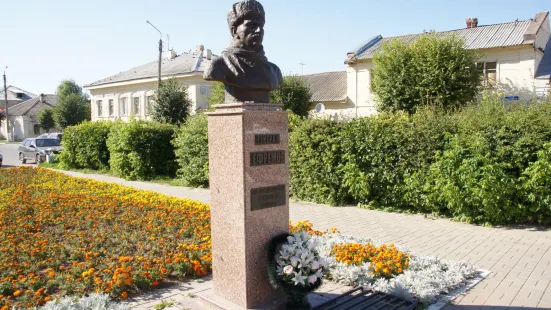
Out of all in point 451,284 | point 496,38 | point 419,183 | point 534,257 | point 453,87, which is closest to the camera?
point 451,284

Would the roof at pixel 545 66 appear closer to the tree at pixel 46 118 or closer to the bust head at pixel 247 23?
the bust head at pixel 247 23

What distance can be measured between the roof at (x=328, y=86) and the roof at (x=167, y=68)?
8.55 meters

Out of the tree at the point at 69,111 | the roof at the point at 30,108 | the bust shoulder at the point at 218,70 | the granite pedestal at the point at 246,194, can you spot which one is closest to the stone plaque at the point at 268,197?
the granite pedestal at the point at 246,194

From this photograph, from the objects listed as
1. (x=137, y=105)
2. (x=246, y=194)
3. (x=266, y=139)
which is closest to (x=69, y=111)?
(x=137, y=105)

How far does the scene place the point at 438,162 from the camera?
30.0 feet

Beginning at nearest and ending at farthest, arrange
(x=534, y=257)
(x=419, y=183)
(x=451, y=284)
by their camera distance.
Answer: (x=451, y=284) → (x=534, y=257) → (x=419, y=183)

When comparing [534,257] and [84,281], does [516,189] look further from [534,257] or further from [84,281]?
[84,281]

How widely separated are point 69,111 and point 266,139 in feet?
166

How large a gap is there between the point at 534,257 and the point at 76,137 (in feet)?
62.3

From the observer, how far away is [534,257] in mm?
6562

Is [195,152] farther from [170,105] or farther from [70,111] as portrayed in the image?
[70,111]

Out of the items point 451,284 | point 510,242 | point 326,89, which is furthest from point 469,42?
point 451,284

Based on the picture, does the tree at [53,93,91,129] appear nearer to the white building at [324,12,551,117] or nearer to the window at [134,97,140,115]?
the window at [134,97,140,115]

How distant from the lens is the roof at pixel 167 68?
34109 millimetres
